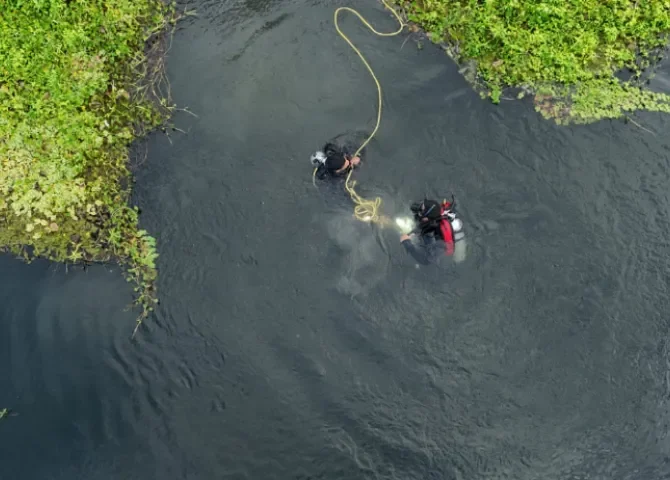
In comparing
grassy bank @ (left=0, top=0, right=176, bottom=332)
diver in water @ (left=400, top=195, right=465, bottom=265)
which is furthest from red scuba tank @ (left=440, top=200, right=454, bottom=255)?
grassy bank @ (left=0, top=0, right=176, bottom=332)

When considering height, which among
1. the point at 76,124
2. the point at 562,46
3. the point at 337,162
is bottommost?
the point at 562,46

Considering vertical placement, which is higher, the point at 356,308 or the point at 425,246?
the point at 425,246

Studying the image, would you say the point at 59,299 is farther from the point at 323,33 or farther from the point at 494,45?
the point at 494,45

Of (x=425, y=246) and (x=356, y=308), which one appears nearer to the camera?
(x=356, y=308)

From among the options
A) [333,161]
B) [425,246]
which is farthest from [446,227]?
[333,161]

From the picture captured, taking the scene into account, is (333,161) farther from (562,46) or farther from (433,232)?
(562,46)

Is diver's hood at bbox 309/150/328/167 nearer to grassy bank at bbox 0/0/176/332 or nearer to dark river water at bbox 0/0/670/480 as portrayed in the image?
dark river water at bbox 0/0/670/480

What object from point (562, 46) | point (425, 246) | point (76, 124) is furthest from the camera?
point (562, 46)

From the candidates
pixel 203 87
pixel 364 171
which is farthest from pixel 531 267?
pixel 203 87
